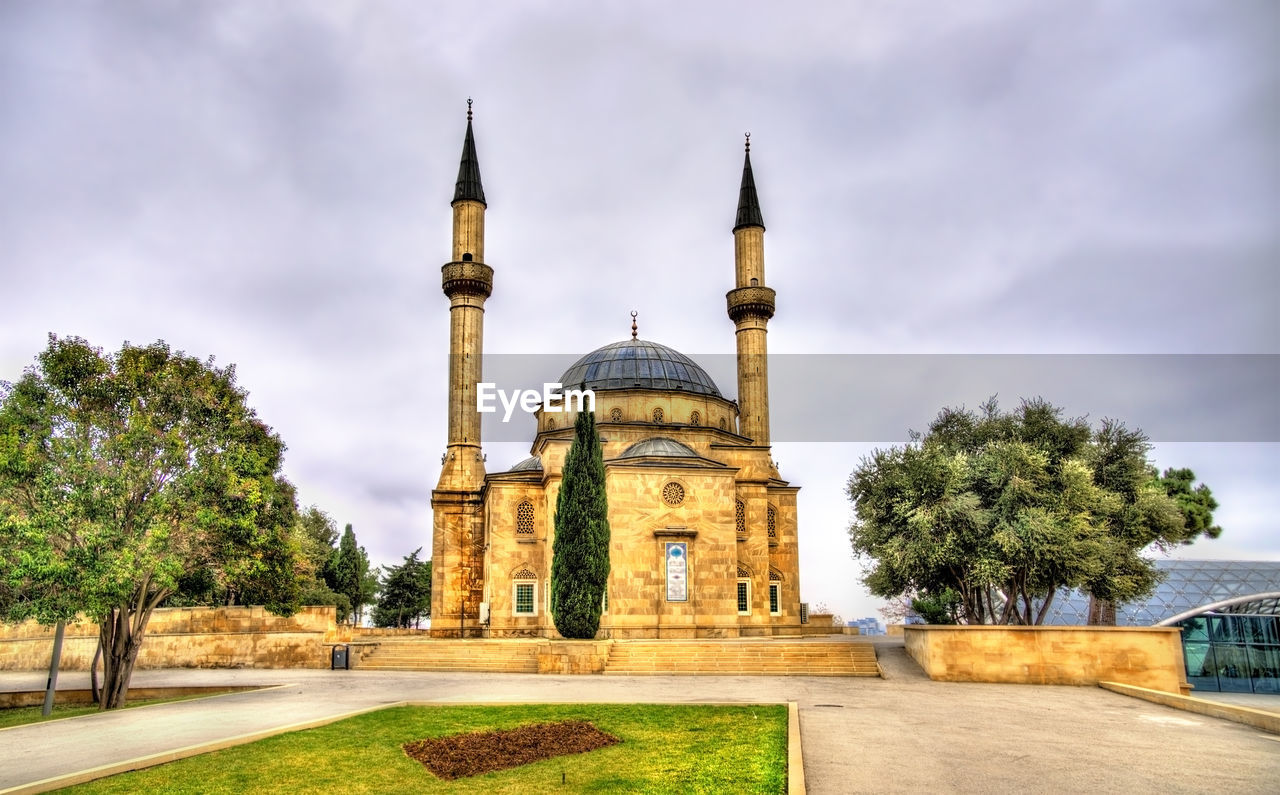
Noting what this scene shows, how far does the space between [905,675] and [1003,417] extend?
31.1 ft

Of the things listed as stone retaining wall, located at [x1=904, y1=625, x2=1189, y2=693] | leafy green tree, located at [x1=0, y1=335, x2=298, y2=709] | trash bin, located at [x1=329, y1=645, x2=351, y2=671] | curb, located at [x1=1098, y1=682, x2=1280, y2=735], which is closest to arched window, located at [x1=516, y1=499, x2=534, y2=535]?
trash bin, located at [x1=329, y1=645, x2=351, y2=671]

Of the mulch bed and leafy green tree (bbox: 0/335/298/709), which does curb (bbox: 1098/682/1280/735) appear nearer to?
the mulch bed

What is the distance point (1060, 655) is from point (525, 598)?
1905cm

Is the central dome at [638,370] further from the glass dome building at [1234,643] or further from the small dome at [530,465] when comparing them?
the glass dome building at [1234,643]

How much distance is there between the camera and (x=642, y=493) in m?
30.9

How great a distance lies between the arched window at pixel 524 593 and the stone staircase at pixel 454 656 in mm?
6303

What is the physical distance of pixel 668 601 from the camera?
99.1 feet

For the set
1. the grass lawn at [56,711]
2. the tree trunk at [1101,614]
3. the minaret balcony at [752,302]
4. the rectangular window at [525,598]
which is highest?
the minaret balcony at [752,302]

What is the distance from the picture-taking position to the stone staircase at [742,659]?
22.8 metres

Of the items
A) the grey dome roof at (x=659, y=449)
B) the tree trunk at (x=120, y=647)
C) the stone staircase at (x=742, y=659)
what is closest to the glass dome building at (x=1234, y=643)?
the stone staircase at (x=742, y=659)

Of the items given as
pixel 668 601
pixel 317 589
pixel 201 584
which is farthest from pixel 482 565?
pixel 201 584

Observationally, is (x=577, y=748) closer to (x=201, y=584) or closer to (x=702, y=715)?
(x=702, y=715)

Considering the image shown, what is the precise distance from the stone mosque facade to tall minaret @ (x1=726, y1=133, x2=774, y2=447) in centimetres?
6

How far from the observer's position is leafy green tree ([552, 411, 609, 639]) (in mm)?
26500
